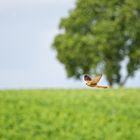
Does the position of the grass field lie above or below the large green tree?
below

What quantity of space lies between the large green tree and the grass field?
38210mm

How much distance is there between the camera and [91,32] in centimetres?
6256

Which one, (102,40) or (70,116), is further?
(102,40)

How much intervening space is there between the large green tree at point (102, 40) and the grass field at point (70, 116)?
3821 cm

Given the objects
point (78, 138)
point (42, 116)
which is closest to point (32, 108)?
point (42, 116)

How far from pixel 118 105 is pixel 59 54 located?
41.8 m

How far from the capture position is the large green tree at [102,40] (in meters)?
60.1

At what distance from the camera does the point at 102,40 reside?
59969 mm

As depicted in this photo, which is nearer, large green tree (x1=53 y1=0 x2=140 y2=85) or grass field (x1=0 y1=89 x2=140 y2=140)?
grass field (x1=0 y1=89 x2=140 y2=140)

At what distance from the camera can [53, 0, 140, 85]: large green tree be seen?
197ft

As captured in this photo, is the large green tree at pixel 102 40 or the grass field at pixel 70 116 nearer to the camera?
the grass field at pixel 70 116

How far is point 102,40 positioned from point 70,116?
4009 centimetres

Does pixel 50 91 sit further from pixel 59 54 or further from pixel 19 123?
pixel 59 54

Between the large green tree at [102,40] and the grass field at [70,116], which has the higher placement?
the large green tree at [102,40]
